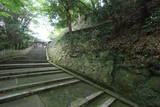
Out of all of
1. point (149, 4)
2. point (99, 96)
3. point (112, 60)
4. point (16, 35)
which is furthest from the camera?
point (16, 35)

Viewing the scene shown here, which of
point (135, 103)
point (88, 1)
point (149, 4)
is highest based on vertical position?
point (88, 1)

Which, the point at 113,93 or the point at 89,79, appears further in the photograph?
the point at 89,79

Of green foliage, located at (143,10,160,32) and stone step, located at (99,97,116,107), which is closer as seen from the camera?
stone step, located at (99,97,116,107)

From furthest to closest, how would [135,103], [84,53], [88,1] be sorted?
[88,1]
[84,53]
[135,103]

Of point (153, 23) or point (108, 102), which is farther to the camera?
point (153, 23)

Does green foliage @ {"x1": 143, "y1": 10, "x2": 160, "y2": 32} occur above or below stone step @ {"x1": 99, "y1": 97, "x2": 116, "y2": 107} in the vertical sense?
above

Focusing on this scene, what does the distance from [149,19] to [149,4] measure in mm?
915

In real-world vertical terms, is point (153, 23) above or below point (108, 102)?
above

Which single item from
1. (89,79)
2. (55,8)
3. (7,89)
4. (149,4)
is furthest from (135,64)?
(55,8)

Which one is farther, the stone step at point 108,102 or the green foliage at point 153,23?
the green foliage at point 153,23

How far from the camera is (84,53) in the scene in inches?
182

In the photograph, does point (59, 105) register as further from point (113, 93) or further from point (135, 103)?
point (135, 103)

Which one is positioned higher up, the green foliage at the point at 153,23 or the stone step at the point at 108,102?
the green foliage at the point at 153,23

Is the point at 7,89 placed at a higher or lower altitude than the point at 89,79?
higher
